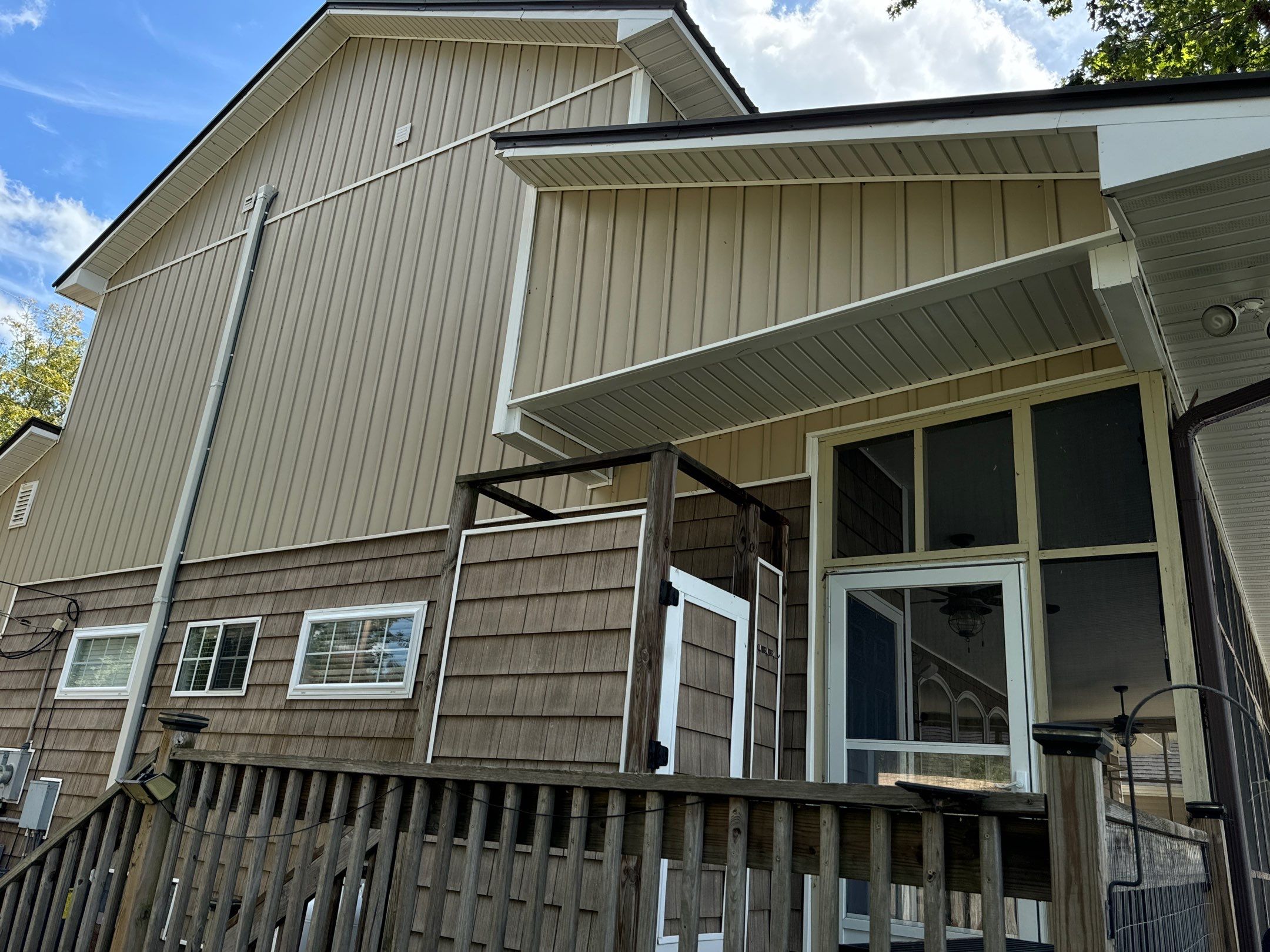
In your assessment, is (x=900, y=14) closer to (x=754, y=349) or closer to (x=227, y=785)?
(x=754, y=349)

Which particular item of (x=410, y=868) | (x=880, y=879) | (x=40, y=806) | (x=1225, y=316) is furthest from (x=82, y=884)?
(x=40, y=806)

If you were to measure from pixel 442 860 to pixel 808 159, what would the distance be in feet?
11.1

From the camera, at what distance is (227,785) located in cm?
366

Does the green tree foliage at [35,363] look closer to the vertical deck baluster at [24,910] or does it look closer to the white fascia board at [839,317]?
the vertical deck baluster at [24,910]

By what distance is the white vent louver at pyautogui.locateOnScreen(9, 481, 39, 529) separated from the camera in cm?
1116

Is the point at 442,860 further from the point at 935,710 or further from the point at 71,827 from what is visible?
the point at 935,710

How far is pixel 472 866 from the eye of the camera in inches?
116

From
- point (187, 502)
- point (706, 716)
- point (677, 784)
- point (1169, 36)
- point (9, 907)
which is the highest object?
point (1169, 36)

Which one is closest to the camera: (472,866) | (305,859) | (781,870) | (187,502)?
(781,870)

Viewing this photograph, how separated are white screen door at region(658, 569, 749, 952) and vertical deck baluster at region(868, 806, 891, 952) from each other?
6.23 ft

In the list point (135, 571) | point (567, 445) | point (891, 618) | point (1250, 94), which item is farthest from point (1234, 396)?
point (135, 571)

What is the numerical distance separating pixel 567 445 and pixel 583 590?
4.74ft

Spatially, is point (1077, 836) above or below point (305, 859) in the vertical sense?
above

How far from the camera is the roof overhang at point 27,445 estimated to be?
1104 centimetres
